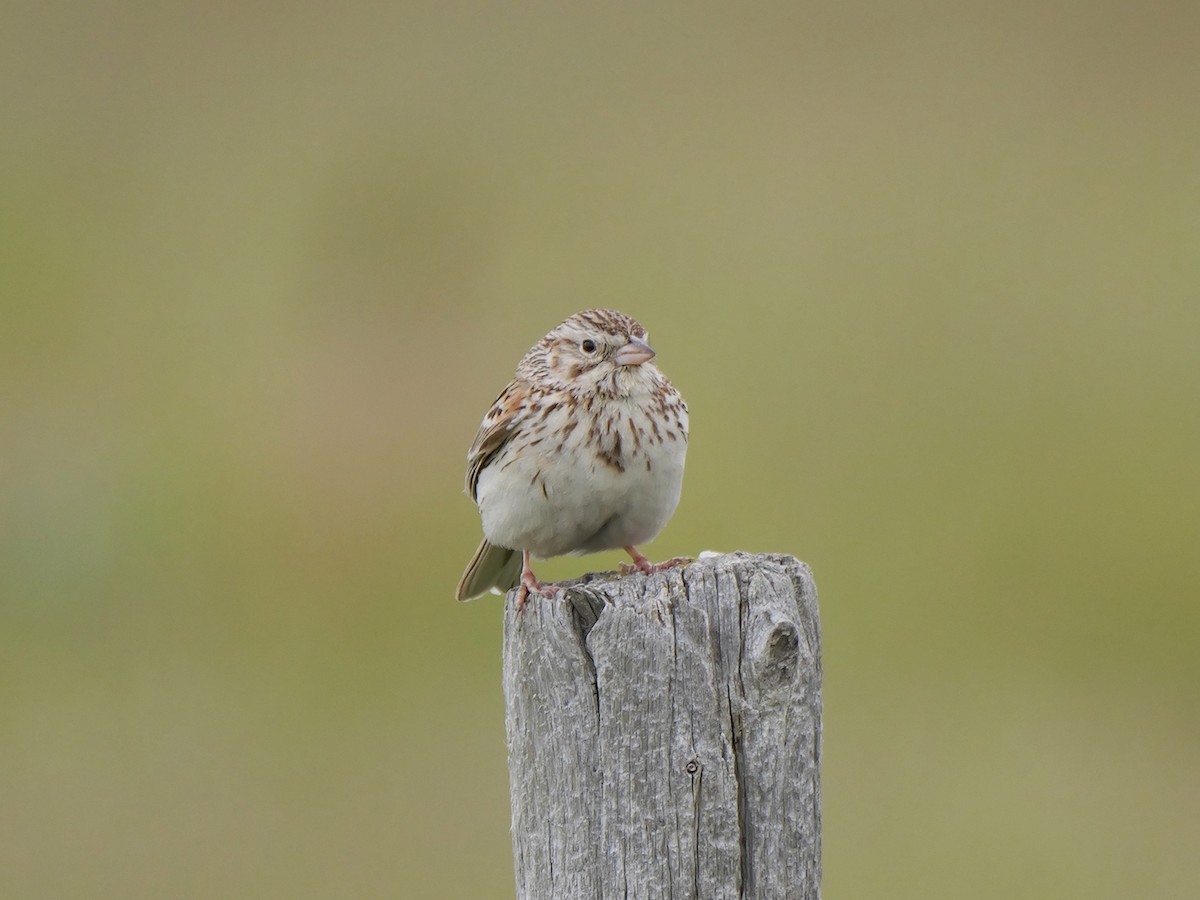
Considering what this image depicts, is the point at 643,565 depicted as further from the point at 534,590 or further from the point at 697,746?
the point at 697,746

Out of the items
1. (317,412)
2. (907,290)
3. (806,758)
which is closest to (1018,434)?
(907,290)

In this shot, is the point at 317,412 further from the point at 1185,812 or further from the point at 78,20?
the point at 1185,812

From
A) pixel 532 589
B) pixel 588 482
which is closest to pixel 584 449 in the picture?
pixel 588 482

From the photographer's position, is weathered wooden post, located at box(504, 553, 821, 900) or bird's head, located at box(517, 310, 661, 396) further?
bird's head, located at box(517, 310, 661, 396)

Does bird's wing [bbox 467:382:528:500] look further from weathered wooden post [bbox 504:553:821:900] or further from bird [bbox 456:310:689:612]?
weathered wooden post [bbox 504:553:821:900]

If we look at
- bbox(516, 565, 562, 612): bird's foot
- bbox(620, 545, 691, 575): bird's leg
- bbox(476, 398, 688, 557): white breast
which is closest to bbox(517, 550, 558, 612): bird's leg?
bbox(516, 565, 562, 612): bird's foot

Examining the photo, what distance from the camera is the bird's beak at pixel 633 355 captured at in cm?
518

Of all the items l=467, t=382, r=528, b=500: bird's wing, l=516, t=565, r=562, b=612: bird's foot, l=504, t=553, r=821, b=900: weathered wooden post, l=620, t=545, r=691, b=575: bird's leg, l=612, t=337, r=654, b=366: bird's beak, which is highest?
l=612, t=337, r=654, b=366: bird's beak

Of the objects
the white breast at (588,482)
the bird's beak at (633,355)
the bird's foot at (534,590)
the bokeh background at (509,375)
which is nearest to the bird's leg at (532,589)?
the bird's foot at (534,590)

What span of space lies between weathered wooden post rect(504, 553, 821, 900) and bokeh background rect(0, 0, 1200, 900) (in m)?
4.82

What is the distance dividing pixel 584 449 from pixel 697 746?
1.83 m

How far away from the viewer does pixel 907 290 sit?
434 inches

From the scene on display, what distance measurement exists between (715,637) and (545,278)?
7.85m

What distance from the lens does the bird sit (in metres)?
5.02
